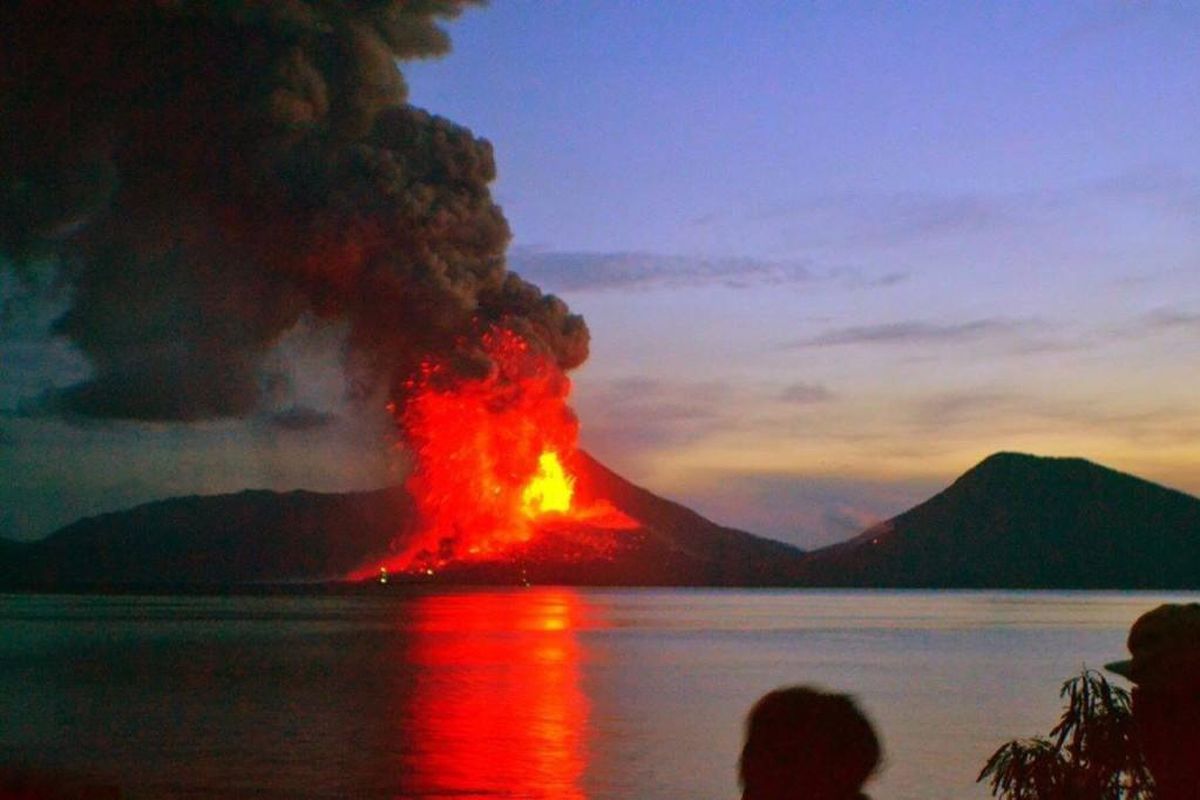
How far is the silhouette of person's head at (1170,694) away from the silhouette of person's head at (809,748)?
265 centimetres

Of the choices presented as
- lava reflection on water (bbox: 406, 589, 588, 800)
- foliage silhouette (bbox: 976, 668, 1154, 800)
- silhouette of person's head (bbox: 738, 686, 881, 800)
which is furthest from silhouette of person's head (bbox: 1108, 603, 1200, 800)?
lava reflection on water (bbox: 406, 589, 588, 800)

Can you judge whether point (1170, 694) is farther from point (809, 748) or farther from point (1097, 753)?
point (809, 748)

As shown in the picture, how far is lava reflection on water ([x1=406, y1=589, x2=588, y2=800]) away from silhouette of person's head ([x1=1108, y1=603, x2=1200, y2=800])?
72.1 ft

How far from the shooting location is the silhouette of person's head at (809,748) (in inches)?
141

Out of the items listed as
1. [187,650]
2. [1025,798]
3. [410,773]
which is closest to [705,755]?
[410,773]

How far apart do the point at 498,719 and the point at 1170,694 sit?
3723 centimetres

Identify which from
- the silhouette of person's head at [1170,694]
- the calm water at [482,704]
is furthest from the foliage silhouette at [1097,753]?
the calm water at [482,704]

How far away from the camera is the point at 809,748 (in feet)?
11.9

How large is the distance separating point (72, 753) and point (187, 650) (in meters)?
47.6

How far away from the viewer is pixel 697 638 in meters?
98.1

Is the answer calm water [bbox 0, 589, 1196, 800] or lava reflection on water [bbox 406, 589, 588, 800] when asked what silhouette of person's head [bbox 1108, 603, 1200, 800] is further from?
lava reflection on water [bbox 406, 589, 588, 800]

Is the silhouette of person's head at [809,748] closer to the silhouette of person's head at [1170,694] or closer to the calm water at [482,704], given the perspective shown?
the silhouette of person's head at [1170,694]

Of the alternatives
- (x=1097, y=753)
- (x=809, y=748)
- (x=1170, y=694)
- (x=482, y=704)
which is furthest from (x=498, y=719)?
(x=809, y=748)

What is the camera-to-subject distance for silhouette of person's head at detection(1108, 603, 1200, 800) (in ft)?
19.1
